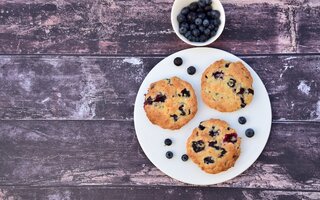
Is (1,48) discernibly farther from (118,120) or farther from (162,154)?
(162,154)

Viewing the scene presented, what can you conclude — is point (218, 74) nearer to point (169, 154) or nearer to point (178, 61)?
point (178, 61)

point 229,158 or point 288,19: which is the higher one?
point 288,19

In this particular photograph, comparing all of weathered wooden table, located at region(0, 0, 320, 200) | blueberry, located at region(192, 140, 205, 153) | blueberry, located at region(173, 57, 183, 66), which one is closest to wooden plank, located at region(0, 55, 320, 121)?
weathered wooden table, located at region(0, 0, 320, 200)

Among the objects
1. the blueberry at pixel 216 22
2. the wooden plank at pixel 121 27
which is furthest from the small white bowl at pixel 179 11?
the wooden plank at pixel 121 27

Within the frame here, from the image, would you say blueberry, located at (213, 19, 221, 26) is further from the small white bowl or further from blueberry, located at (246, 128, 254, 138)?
blueberry, located at (246, 128, 254, 138)

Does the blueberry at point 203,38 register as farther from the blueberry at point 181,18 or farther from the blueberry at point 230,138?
the blueberry at point 230,138

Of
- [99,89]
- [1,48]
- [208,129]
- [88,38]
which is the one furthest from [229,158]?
[1,48]
